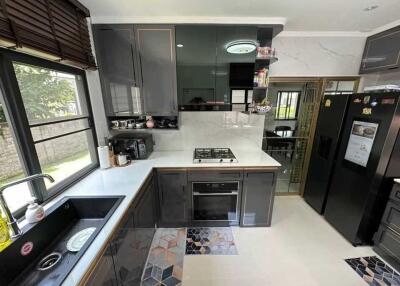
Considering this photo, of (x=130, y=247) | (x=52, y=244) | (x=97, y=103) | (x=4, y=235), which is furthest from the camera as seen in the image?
(x=97, y=103)

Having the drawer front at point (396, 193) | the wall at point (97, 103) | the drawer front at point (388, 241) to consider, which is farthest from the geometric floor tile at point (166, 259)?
the drawer front at point (396, 193)

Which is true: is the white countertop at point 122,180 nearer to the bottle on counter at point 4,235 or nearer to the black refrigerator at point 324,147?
the bottle on counter at point 4,235

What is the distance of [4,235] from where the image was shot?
90 centimetres

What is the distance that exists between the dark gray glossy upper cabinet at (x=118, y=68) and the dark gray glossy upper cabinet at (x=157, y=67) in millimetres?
91

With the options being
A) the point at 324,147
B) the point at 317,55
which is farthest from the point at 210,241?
the point at 317,55

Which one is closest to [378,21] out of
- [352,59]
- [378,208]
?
[352,59]

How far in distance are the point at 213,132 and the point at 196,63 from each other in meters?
0.99

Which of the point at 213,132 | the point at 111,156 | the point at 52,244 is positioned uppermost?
the point at 213,132

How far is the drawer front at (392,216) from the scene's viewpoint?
167 centimetres

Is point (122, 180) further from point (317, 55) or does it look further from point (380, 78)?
point (380, 78)

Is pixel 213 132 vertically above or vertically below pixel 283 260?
above

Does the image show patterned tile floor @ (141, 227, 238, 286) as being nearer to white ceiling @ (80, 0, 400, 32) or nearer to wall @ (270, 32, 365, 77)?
wall @ (270, 32, 365, 77)

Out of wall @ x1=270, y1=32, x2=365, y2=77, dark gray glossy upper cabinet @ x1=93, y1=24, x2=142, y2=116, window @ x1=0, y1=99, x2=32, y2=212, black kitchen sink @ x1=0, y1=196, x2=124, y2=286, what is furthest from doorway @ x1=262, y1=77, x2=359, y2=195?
window @ x1=0, y1=99, x2=32, y2=212

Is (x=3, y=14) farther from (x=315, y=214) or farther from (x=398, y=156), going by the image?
(x=315, y=214)
